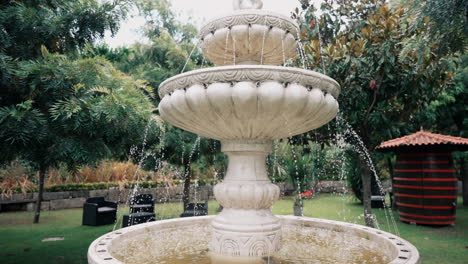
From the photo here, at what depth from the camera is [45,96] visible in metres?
4.26

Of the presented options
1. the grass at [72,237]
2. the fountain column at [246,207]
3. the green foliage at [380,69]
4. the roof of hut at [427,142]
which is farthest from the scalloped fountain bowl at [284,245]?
the roof of hut at [427,142]

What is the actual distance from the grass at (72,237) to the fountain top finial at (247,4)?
4967 mm

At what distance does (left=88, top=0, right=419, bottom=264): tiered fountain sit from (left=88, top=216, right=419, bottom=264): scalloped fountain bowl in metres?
0.01

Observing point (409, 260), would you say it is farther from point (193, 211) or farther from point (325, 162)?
point (325, 162)

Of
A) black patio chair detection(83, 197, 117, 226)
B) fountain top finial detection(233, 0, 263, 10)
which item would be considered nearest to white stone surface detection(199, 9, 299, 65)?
fountain top finial detection(233, 0, 263, 10)

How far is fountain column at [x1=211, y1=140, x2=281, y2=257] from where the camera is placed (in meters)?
3.69

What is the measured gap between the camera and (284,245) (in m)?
4.50

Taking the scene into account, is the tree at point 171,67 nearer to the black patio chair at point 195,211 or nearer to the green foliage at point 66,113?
the black patio chair at point 195,211

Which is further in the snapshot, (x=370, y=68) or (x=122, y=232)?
(x=370, y=68)

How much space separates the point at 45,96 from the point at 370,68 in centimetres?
558

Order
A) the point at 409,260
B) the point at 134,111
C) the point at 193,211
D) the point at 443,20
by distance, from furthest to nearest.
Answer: the point at 193,211
the point at 443,20
the point at 134,111
the point at 409,260

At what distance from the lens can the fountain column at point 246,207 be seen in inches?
145

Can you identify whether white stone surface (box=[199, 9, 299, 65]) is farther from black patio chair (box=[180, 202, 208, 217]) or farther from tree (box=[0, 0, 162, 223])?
black patio chair (box=[180, 202, 208, 217])

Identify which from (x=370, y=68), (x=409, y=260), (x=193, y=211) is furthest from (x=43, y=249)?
(x=370, y=68)
